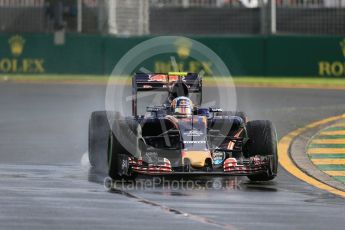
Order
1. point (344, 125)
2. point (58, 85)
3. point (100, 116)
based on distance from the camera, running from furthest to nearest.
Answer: point (58, 85), point (344, 125), point (100, 116)

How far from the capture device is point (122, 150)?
539 inches

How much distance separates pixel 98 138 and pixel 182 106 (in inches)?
71.8

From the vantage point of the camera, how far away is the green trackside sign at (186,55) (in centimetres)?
3462

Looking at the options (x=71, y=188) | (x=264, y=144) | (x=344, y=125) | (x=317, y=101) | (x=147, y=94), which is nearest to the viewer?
(x=71, y=188)

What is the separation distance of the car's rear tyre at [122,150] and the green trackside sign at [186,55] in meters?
20.1

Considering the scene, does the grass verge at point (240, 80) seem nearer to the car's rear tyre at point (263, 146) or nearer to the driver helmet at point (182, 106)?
the driver helmet at point (182, 106)

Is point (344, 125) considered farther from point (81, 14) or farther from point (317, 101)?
point (81, 14)

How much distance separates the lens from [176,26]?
36750mm

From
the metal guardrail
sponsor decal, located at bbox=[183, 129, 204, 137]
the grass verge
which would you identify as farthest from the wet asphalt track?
the metal guardrail

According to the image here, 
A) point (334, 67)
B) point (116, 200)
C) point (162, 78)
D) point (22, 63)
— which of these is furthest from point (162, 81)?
point (22, 63)

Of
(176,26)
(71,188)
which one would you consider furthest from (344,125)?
(176,26)

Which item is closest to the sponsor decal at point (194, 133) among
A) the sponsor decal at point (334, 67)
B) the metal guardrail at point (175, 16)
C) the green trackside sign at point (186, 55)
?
the green trackside sign at point (186, 55)

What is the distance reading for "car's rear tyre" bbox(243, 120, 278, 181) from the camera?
13.8 meters

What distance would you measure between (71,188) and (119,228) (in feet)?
9.46
